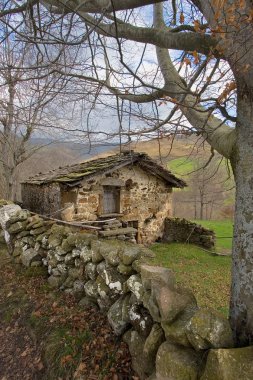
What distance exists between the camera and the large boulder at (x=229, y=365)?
1603 millimetres

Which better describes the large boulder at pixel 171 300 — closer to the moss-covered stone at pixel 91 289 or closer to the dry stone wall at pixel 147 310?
the dry stone wall at pixel 147 310

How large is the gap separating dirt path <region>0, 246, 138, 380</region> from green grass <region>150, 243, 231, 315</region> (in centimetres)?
244

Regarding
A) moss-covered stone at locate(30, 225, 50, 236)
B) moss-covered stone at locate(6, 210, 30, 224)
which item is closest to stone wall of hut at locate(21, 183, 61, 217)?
moss-covered stone at locate(6, 210, 30, 224)

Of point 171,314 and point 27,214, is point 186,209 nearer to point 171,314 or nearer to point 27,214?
point 27,214

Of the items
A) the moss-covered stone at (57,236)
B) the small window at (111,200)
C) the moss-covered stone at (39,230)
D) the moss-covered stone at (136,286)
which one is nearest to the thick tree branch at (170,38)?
the moss-covered stone at (136,286)

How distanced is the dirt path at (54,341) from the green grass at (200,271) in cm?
244

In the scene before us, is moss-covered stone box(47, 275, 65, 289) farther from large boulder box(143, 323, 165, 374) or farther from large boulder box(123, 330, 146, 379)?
large boulder box(143, 323, 165, 374)

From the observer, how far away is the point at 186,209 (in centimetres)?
3319

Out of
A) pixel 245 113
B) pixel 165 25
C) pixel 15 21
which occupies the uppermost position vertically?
pixel 165 25

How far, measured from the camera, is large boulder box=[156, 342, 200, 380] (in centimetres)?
188

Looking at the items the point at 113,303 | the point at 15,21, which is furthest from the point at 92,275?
the point at 15,21

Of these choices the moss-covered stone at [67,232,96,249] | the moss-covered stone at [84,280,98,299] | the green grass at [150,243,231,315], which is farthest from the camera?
the green grass at [150,243,231,315]

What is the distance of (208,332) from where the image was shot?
187 centimetres

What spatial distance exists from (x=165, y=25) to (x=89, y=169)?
6.76 m
